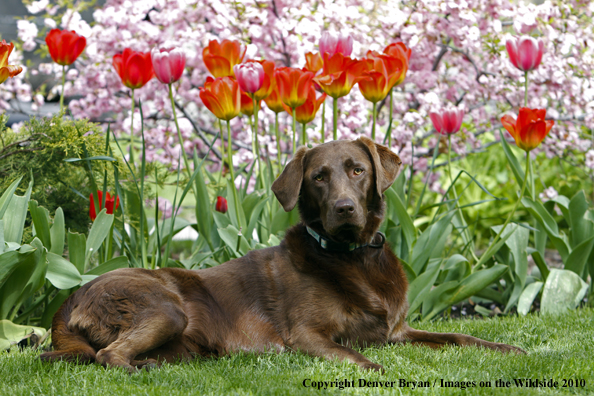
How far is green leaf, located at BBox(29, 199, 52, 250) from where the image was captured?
139 inches

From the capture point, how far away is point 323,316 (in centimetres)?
302

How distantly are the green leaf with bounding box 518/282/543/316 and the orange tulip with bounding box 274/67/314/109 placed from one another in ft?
6.99

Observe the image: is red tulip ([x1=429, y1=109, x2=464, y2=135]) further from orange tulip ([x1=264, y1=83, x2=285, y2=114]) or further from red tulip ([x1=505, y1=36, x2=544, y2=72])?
orange tulip ([x1=264, y1=83, x2=285, y2=114])

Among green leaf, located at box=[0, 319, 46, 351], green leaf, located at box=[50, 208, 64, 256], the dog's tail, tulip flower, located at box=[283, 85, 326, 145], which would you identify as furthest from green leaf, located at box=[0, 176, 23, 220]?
tulip flower, located at box=[283, 85, 326, 145]

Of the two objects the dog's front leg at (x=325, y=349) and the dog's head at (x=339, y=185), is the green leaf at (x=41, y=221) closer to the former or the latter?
the dog's head at (x=339, y=185)

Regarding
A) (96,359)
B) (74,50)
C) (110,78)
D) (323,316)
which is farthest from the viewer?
(110,78)

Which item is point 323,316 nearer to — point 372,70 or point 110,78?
point 372,70

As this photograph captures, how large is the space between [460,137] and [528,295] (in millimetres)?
2291

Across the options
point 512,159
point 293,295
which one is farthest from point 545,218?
point 293,295

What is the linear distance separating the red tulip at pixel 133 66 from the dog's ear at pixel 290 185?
135 cm

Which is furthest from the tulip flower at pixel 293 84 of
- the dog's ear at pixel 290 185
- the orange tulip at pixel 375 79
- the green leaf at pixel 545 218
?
the green leaf at pixel 545 218

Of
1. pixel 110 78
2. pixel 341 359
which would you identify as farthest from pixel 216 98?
pixel 110 78

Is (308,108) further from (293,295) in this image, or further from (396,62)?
(293,295)

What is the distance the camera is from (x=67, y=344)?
2881 millimetres
